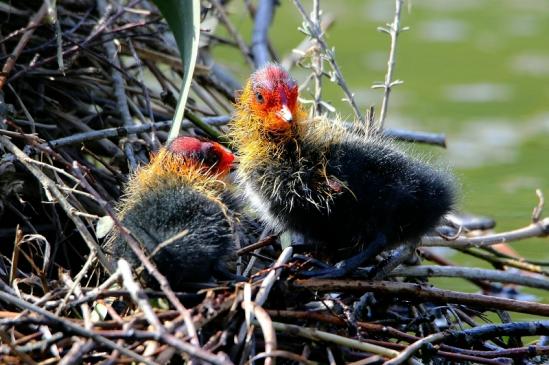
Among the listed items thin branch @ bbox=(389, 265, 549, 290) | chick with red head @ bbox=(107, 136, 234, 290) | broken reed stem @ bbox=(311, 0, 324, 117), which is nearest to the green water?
thin branch @ bbox=(389, 265, 549, 290)

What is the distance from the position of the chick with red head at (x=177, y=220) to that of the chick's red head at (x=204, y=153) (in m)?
0.02

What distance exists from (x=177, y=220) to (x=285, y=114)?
0.53m

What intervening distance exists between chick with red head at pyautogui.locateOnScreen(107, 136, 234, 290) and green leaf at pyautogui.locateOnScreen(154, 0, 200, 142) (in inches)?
9.3

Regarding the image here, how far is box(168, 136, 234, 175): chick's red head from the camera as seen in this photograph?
11.5ft

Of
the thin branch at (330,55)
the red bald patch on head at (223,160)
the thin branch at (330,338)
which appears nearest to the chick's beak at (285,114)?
the red bald patch on head at (223,160)

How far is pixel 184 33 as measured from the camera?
380 cm

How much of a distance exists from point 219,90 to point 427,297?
1847mm

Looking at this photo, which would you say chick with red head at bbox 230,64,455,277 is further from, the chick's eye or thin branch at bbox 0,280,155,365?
thin branch at bbox 0,280,155,365

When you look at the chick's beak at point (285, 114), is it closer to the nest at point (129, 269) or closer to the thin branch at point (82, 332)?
the nest at point (129, 269)

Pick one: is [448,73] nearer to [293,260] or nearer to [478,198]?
[478,198]

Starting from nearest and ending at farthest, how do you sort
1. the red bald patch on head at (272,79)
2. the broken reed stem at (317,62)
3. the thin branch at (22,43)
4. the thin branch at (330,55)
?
1. the red bald patch on head at (272,79)
2. the thin branch at (22,43)
3. the thin branch at (330,55)
4. the broken reed stem at (317,62)

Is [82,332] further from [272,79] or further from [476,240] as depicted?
[476,240]

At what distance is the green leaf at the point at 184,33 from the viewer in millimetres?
3666

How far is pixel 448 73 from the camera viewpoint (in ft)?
28.3
